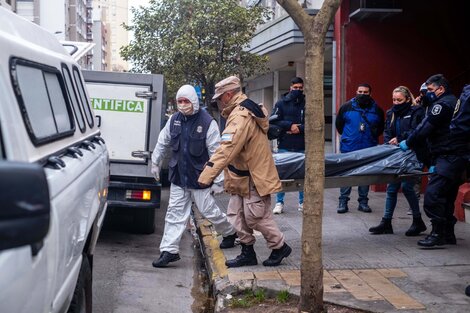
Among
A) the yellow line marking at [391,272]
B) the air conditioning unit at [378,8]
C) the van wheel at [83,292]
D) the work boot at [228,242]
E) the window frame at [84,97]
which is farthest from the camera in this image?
the air conditioning unit at [378,8]

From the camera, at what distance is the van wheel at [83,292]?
12.7ft

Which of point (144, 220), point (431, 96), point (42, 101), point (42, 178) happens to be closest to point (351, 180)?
point (431, 96)

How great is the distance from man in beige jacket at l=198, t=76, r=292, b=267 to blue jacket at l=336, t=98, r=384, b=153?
3.28 m

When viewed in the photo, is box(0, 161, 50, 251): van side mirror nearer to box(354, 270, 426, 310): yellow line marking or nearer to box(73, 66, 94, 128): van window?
box(73, 66, 94, 128): van window

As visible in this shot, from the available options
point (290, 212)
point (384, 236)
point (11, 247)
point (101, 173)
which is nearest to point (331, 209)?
point (290, 212)

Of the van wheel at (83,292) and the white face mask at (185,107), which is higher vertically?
the white face mask at (185,107)

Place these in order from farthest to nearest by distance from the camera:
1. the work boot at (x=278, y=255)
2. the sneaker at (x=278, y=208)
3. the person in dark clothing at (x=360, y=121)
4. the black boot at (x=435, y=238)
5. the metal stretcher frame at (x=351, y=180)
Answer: the sneaker at (x=278, y=208)
the person in dark clothing at (x=360, y=121)
the black boot at (x=435, y=238)
the metal stretcher frame at (x=351, y=180)
the work boot at (x=278, y=255)

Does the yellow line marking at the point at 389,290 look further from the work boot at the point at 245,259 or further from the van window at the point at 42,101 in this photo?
the van window at the point at 42,101

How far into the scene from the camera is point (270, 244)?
6.52m

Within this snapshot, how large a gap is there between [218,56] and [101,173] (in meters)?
14.9

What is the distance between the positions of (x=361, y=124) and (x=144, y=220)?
3309 mm

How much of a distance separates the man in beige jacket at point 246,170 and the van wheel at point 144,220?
2720 mm

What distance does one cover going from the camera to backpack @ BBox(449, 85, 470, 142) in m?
6.17

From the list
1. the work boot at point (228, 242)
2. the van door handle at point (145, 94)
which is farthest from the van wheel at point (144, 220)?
the work boot at point (228, 242)
